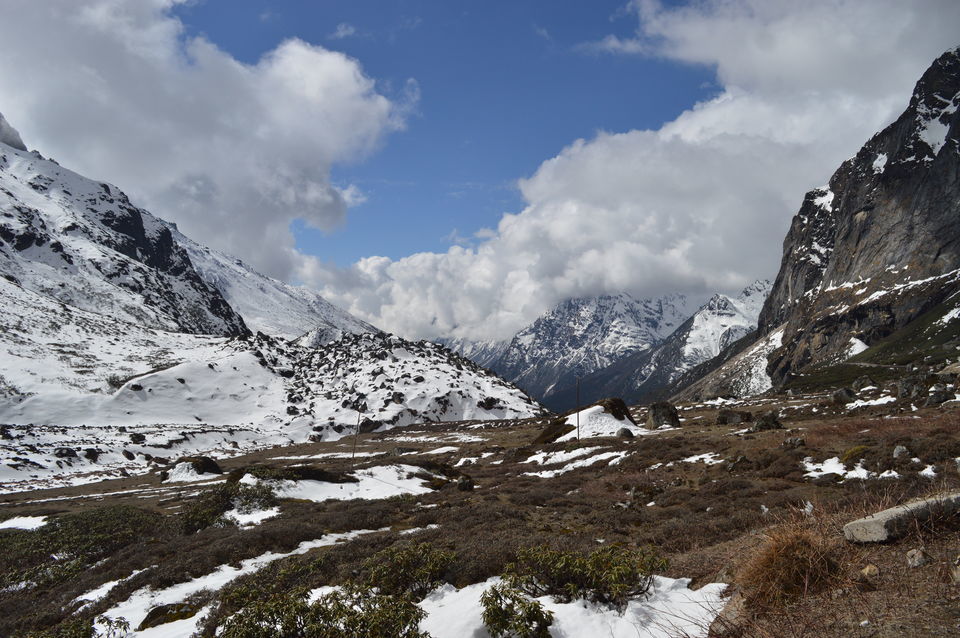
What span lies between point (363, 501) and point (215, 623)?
608 inches

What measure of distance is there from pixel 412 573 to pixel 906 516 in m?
7.98

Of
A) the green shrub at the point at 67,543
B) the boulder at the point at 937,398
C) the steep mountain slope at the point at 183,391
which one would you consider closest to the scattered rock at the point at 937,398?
the boulder at the point at 937,398

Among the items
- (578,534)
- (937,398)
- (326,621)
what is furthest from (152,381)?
(937,398)

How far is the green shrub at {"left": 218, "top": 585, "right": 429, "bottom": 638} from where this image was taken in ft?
21.6

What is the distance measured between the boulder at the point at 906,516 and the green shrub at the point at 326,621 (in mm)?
6158

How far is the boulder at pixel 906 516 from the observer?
5.88m

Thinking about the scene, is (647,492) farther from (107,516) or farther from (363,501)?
(107,516)

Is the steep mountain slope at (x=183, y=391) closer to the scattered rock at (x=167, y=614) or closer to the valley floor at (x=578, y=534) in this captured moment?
the valley floor at (x=578, y=534)

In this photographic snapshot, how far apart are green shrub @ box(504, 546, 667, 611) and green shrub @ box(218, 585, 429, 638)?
1.80 metres

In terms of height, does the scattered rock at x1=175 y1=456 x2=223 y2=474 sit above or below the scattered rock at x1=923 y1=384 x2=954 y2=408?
below

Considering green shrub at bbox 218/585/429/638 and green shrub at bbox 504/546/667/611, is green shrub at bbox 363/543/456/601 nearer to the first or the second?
green shrub at bbox 218/585/429/638

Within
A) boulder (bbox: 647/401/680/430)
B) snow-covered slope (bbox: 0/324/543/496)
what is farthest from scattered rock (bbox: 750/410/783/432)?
snow-covered slope (bbox: 0/324/543/496)

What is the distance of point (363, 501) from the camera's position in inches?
941

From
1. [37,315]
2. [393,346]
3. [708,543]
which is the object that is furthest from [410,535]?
[37,315]
